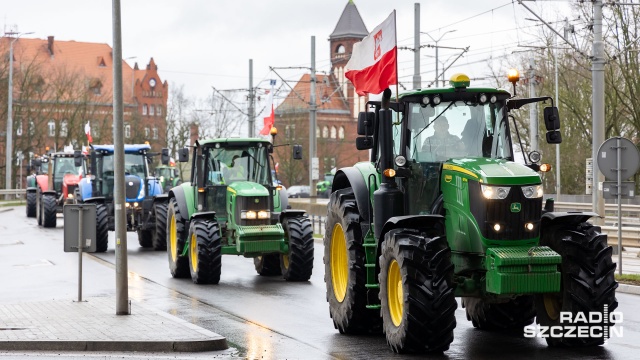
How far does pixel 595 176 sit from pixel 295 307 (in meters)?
12.5

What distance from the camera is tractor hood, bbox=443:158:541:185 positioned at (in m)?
10.9

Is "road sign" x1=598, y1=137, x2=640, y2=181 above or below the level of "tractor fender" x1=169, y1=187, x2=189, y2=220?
above

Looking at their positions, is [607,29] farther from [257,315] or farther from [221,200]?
[257,315]

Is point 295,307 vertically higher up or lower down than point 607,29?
lower down

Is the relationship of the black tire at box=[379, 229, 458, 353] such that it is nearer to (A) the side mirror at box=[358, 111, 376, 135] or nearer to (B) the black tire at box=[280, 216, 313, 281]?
(A) the side mirror at box=[358, 111, 376, 135]

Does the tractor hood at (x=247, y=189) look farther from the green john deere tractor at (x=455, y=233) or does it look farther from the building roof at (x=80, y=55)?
the building roof at (x=80, y=55)

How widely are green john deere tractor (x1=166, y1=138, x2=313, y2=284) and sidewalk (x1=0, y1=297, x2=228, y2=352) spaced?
4.38m

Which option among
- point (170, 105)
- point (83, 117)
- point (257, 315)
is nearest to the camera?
point (257, 315)

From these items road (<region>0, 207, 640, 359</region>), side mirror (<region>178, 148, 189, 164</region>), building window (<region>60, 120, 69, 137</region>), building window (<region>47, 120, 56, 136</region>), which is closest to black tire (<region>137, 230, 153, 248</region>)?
road (<region>0, 207, 640, 359</region>)

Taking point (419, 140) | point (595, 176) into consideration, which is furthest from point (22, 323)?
point (595, 176)

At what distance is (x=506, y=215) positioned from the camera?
10953 millimetres

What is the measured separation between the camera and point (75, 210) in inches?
621

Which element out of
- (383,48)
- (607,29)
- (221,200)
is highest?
(607,29)
